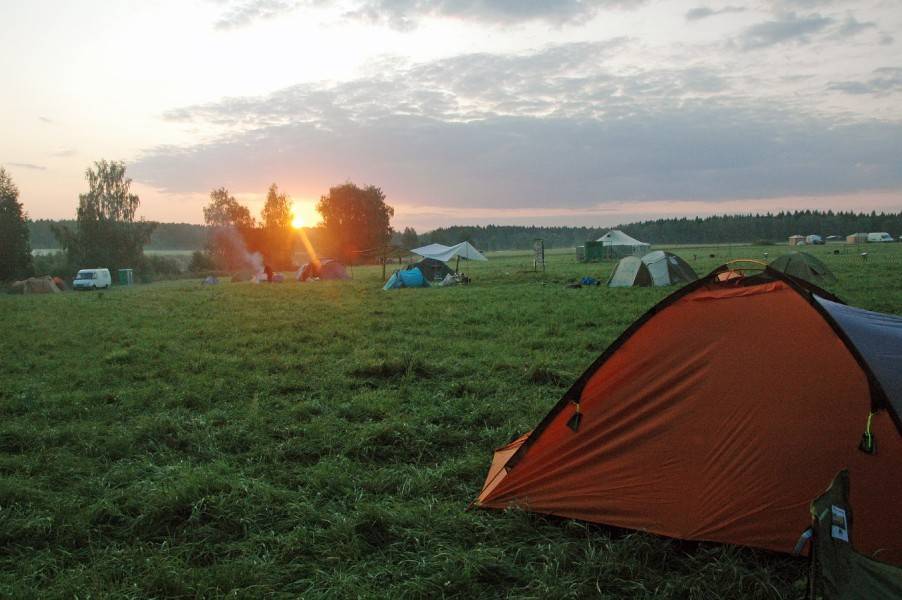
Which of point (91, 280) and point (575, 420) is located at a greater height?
point (91, 280)

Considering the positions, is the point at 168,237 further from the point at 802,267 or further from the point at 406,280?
the point at 802,267

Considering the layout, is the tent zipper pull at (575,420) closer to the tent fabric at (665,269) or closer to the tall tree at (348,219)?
the tent fabric at (665,269)

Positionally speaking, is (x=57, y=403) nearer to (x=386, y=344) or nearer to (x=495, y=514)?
(x=386, y=344)

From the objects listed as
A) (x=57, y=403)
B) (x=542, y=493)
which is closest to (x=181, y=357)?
(x=57, y=403)

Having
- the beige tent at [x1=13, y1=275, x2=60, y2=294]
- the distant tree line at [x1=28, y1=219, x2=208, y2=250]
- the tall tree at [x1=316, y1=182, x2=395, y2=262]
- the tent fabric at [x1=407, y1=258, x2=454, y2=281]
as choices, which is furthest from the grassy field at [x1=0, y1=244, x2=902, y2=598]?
the distant tree line at [x1=28, y1=219, x2=208, y2=250]

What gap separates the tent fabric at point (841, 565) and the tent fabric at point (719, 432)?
94cm

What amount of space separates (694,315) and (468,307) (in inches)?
588

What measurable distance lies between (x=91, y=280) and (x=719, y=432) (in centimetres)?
5595

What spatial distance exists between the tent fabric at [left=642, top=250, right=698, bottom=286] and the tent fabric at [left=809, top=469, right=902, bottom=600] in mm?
22891

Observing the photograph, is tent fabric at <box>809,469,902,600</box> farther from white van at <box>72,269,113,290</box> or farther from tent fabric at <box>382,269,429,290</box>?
white van at <box>72,269,113,290</box>

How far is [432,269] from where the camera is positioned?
33625mm

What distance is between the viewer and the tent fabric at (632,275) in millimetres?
25375

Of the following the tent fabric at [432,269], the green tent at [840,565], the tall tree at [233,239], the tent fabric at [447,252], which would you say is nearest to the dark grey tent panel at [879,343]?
the green tent at [840,565]

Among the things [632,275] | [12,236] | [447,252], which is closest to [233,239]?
[12,236]
